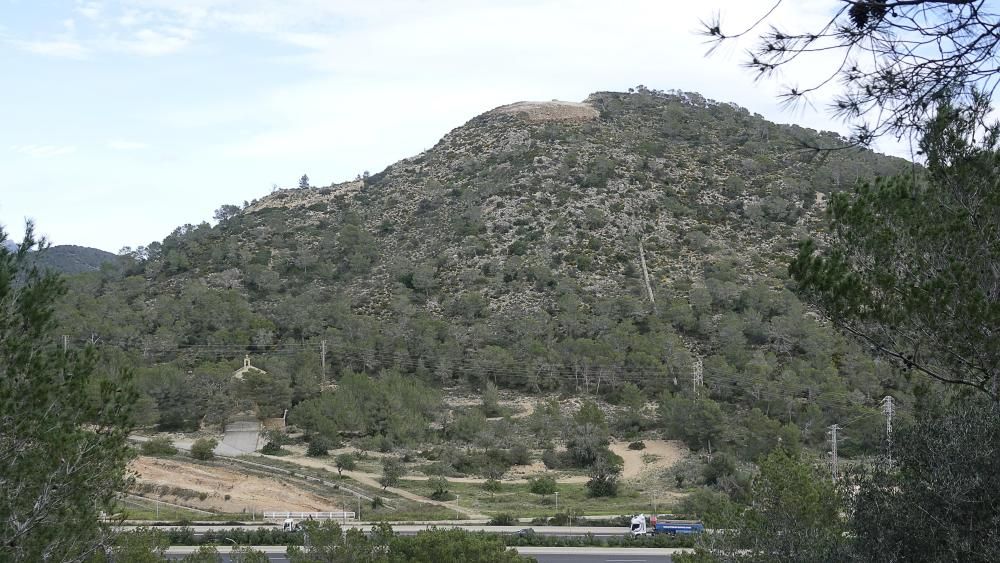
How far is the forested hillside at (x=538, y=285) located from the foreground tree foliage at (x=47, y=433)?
31.0 metres

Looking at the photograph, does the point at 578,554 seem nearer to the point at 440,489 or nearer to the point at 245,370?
the point at 440,489

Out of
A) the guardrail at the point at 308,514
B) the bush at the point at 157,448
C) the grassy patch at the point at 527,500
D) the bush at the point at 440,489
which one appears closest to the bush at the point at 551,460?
the grassy patch at the point at 527,500

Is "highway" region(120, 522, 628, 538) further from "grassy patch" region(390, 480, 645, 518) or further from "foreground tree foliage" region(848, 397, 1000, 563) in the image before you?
"foreground tree foliage" region(848, 397, 1000, 563)

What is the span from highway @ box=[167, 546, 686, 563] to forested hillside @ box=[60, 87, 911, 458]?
13103mm

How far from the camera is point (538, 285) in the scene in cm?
5816

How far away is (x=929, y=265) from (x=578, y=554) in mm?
18601

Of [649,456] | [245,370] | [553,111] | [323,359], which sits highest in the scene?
[553,111]

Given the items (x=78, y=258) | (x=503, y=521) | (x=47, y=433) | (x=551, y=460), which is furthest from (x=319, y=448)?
(x=78, y=258)

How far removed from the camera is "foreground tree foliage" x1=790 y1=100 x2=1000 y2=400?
8.36 m

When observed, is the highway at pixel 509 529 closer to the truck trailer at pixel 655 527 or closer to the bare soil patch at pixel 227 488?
the truck trailer at pixel 655 527

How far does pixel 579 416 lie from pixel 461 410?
736 cm

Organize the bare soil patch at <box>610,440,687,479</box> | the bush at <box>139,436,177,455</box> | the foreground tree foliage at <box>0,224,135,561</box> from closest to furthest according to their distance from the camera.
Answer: the foreground tree foliage at <box>0,224,135,561</box> < the bush at <box>139,436,177,455</box> < the bare soil patch at <box>610,440,687,479</box>

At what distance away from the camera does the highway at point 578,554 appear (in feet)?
80.2

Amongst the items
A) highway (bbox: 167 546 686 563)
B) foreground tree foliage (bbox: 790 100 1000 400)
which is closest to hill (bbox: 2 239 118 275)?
highway (bbox: 167 546 686 563)
